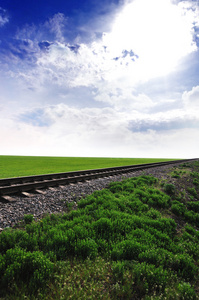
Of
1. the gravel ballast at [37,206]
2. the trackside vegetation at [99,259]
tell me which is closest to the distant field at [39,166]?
the gravel ballast at [37,206]

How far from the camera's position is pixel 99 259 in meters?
3.72

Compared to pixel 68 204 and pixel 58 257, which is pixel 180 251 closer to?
pixel 58 257

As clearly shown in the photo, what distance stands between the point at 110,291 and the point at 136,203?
15.2 feet

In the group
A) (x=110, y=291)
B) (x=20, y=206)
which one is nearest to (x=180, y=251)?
(x=110, y=291)

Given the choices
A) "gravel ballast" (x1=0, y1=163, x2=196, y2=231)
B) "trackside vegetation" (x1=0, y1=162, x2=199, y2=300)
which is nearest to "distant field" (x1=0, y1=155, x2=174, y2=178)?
"gravel ballast" (x1=0, y1=163, x2=196, y2=231)

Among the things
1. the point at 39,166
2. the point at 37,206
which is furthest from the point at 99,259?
the point at 39,166

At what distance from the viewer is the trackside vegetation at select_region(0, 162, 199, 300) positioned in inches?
114

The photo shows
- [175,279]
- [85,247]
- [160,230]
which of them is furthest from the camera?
[160,230]

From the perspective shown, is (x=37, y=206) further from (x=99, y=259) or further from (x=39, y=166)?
(x=39, y=166)

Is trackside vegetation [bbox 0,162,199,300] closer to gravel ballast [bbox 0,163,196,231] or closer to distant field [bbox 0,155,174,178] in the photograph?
gravel ballast [bbox 0,163,196,231]

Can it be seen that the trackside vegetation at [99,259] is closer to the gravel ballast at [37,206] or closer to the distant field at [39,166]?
the gravel ballast at [37,206]

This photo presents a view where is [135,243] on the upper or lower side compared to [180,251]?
upper

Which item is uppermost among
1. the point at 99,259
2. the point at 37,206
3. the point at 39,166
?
the point at 39,166

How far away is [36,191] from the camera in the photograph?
28.9 ft
